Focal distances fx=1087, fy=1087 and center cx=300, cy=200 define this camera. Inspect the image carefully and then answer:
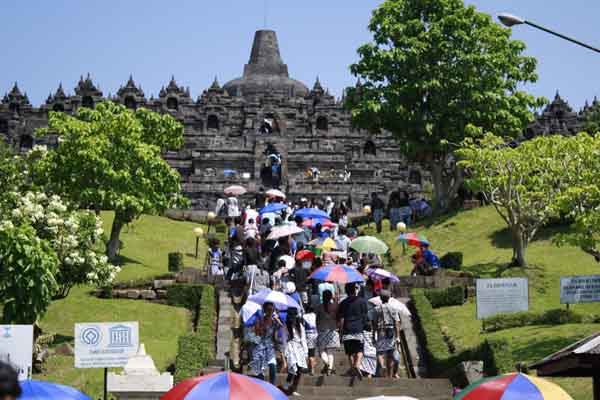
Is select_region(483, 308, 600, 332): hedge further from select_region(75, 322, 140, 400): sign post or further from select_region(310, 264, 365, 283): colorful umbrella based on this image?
select_region(75, 322, 140, 400): sign post

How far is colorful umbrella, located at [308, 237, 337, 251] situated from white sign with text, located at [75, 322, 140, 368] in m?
12.1

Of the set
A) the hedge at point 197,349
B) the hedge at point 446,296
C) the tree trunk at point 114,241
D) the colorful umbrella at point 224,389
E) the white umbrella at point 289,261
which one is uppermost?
the tree trunk at point 114,241

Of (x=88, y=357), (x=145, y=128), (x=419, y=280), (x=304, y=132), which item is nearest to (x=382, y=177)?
(x=304, y=132)

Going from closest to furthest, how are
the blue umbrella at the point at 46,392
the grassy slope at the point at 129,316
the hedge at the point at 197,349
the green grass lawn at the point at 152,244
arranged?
1. the blue umbrella at the point at 46,392
2. the hedge at the point at 197,349
3. the grassy slope at the point at 129,316
4. the green grass lawn at the point at 152,244

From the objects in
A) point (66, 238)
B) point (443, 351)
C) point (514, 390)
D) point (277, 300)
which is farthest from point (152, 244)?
point (514, 390)

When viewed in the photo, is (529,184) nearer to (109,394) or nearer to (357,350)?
(357,350)

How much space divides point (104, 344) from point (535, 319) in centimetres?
1262

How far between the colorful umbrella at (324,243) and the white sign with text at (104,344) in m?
12.1

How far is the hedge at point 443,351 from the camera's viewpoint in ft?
70.3

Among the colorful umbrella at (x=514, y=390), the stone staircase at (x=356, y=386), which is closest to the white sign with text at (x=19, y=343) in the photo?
the stone staircase at (x=356, y=386)

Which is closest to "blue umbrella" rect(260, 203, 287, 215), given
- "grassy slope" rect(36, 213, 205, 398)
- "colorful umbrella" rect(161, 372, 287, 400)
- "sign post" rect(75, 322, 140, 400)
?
"grassy slope" rect(36, 213, 205, 398)

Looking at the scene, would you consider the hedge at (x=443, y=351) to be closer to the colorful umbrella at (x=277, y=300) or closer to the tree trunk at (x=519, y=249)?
the colorful umbrella at (x=277, y=300)

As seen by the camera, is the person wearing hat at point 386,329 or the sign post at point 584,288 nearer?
the person wearing hat at point 386,329

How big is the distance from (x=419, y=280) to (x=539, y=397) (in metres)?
17.8
